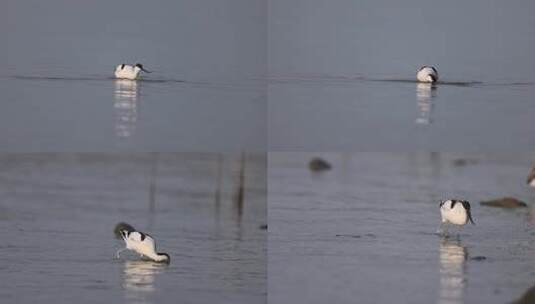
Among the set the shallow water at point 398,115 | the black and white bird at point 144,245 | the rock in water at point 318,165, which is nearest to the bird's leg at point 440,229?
the shallow water at point 398,115

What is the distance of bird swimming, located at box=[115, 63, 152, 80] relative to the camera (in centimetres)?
812

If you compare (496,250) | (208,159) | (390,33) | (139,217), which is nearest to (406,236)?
(496,250)

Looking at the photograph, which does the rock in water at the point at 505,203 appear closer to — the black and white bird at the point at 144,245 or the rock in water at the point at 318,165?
the rock in water at the point at 318,165

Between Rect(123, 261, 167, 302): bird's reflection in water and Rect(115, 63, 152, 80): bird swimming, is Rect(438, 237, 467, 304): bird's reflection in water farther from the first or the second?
Rect(115, 63, 152, 80): bird swimming

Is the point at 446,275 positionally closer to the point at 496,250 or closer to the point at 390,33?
the point at 496,250

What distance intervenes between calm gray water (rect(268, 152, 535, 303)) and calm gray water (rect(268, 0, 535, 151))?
495mm

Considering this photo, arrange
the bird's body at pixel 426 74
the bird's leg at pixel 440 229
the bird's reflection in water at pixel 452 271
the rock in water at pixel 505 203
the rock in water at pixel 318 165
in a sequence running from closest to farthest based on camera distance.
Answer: the bird's reflection in water at pixel 452 271 → the bird's body at pixel 426 74 → the bird's leg at pixel 440 229 → the rock in water at pixel 505 203 → the rock in water at pixel 318 165

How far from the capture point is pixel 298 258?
8.04 meters

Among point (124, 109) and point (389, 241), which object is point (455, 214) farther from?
point (124, 109)

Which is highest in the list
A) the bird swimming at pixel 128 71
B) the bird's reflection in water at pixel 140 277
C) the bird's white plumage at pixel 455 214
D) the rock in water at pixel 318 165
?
the bird swimming at pixel 128 71

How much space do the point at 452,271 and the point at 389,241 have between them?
0.52m

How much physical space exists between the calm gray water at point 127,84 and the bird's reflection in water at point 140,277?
1.91 ft

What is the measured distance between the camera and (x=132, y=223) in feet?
31.1

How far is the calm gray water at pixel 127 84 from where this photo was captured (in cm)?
800
